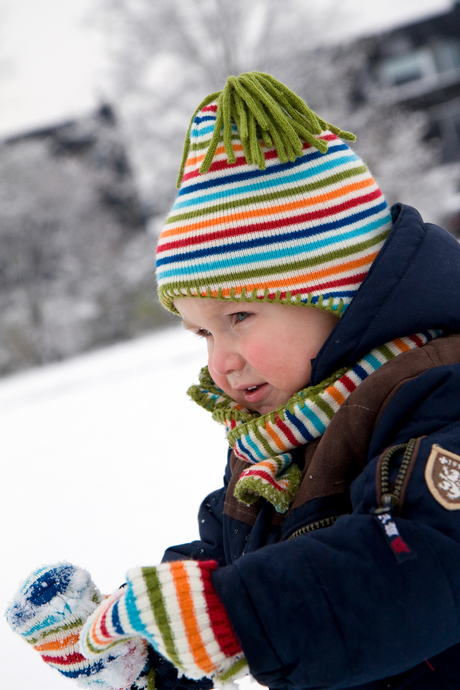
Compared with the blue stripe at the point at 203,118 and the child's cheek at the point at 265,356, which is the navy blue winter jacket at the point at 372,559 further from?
the blue stripe at the point at 203,118

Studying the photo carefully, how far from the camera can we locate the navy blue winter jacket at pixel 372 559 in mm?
791

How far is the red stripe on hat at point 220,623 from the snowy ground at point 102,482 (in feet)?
4.04

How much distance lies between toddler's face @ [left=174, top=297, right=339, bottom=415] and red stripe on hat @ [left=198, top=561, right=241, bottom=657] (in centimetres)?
52

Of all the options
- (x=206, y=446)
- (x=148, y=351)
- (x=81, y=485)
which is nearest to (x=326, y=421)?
(x=206, y=446)

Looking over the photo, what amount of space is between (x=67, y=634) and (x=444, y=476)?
0.83 metres

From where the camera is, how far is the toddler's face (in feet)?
4.05

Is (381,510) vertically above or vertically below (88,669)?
above

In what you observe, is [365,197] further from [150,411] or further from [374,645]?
[150,411]

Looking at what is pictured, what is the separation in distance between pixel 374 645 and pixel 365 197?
891 mm

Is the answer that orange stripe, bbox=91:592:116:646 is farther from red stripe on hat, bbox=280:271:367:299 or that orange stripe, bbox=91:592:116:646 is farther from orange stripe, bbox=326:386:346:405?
red stripe on hat, bbox=280:271:367:299

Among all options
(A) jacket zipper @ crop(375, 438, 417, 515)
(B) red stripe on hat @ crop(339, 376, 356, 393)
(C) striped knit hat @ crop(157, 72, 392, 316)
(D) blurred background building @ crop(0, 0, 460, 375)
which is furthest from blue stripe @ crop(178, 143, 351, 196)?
(D) blurred background building @ crop(0, 0, 460, 375)

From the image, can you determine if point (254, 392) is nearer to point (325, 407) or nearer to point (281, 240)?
point (325, 407)

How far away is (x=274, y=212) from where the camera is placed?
49.3 inches

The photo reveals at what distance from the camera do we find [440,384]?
3.22 feet
